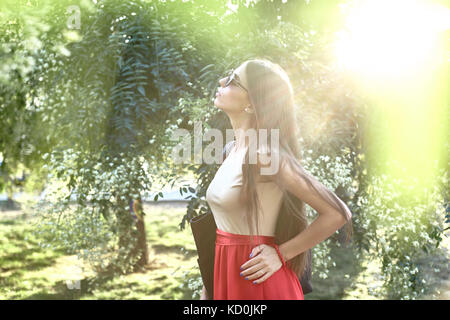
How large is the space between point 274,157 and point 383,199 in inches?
91.9

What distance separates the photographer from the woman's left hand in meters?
1.63

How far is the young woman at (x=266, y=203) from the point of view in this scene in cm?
159

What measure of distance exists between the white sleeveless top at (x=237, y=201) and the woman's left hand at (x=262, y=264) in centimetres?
8

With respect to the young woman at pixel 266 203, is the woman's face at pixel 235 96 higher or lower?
higher

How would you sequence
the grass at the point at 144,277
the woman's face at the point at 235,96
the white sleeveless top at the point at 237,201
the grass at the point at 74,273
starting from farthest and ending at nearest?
1. the grass at the point at 74,273
2. the grass at the point at 144,277
3. the woman's face at the point at 235,96
4. the white sleeveless top at the point at 237,201

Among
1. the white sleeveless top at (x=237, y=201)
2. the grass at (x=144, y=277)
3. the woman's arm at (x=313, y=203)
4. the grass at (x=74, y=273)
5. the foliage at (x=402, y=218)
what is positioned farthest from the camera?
the grass at (x=74, y=273)

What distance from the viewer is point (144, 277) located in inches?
259

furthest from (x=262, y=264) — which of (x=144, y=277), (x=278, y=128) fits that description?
(x=144, y=277)

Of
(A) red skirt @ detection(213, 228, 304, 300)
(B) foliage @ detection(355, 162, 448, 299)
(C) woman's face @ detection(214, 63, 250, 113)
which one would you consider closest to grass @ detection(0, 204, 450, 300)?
(B) foliage @ detection(355, 162, 448, 299)

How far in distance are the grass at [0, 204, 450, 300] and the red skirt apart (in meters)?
1.99

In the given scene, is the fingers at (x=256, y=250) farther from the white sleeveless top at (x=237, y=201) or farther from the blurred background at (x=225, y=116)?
the blurred background at (x=225, y=116)

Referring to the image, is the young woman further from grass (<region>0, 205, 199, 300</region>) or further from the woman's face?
grass (<region>0, 205, 199, 300</region>)

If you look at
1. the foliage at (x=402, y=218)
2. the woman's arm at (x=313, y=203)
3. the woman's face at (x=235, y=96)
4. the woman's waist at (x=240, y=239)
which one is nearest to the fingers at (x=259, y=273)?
the woman's waist at (x=240, y=239)

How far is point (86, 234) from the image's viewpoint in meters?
3.95
